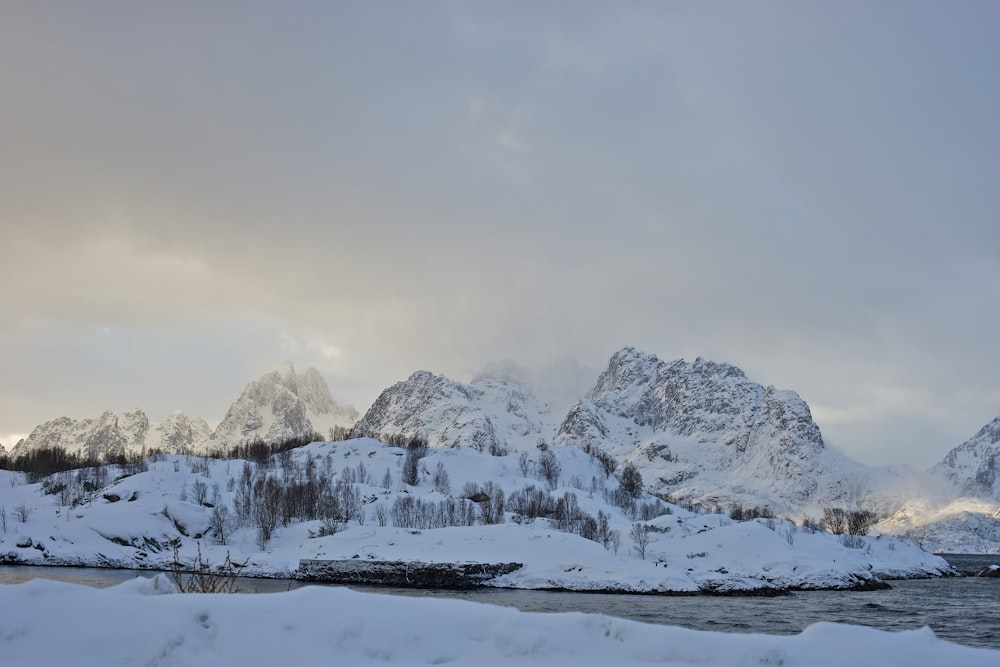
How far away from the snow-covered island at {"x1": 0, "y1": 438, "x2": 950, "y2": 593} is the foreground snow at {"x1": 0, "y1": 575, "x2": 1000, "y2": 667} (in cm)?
4459

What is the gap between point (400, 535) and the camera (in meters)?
88.4

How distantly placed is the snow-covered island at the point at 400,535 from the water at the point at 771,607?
276 inches

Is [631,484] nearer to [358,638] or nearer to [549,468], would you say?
[549,468]

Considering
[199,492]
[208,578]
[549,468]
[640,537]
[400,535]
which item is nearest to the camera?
[208,578]

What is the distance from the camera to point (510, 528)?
89.6 meters

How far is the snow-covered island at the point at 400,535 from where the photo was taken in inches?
3169

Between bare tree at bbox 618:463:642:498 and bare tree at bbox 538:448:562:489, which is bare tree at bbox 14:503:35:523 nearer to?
bare tree at bbox 538:448:562:489

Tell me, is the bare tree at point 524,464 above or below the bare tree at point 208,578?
above

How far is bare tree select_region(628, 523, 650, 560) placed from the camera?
10562cm

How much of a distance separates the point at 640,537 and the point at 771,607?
52620mm

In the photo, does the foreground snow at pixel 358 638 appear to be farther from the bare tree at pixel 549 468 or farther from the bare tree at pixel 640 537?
the bare tree at pixel 549 468

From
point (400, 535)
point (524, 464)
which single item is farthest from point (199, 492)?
point (524, 464)

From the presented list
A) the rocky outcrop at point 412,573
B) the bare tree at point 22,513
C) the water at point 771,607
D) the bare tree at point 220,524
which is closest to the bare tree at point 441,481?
the bare tree at point 220,524

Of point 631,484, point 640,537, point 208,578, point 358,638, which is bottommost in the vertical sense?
point 640,537
